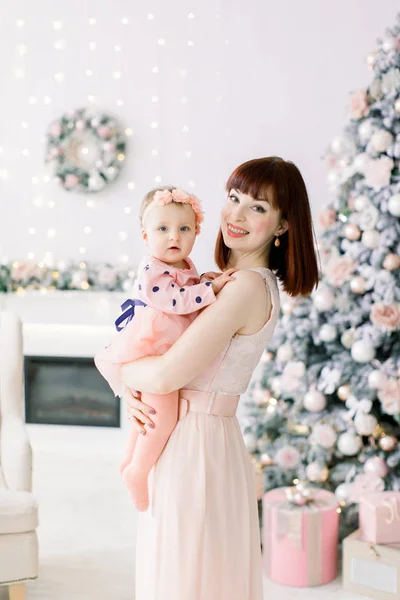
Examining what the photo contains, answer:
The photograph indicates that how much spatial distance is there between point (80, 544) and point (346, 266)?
6.20 feet

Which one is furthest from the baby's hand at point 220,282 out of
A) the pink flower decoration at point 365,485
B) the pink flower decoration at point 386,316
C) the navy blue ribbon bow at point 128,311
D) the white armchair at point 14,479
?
the pink flower decoration at point 365,485

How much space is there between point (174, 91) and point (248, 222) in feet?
12.0

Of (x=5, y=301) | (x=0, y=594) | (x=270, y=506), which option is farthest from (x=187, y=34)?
(x=0, y=594)

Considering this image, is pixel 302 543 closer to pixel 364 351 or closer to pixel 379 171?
pixel 364 351

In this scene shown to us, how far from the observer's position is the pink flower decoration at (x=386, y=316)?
10.5 feet

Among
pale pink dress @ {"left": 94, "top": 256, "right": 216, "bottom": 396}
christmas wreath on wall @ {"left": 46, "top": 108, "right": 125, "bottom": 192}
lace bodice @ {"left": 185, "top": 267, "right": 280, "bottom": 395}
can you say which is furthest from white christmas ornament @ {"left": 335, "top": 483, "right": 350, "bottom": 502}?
christmas wreath on wall @ {"left": 46, "top": 108, "right": 125, "bottom": 192}

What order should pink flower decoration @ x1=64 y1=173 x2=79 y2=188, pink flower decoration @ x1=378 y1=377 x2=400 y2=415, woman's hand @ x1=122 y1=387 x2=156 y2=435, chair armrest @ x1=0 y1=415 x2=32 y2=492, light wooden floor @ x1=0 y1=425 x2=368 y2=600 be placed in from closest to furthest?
woman's hand @ x1=122 y1=387 x2=156 y2=435 < chair armrest @ x1=0 y1=415 x2=32 y2=492 < light wooden floor @ x1=0 y1=425 x2=368 y2=600 < pink flower decoration @ x1=378 y1=377 x2=400 y2=415 < pink flower decoration @ x1=64 y1=173 x2=79 y2=188

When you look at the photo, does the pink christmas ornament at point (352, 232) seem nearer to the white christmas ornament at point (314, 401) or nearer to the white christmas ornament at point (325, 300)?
the white christmas ornament at point (325, 300)

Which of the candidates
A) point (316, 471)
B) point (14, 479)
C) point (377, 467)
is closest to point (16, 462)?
point (14, 479)

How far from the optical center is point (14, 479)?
294 cm

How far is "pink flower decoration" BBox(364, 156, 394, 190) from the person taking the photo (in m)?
3.22

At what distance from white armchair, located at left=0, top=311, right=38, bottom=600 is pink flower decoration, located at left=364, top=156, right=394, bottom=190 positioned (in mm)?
1737

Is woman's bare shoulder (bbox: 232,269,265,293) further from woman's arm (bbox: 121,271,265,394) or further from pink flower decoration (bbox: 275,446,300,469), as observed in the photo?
pink flower decoration (bbox: 275,446,300,469)

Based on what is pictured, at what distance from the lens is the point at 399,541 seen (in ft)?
9.96
